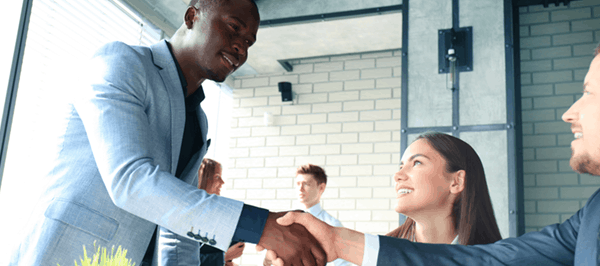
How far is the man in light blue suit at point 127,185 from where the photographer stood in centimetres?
144

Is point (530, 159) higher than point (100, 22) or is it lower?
lower

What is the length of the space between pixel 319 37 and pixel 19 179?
147 inches

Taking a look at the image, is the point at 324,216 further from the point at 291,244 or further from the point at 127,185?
the point at 127,185

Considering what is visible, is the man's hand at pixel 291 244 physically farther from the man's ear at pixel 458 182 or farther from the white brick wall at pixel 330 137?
the white brick wall at pixel 330 137

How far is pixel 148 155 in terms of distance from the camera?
152cm

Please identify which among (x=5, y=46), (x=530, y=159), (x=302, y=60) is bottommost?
(x=530, y=159)

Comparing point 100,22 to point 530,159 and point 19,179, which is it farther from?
point 530,159

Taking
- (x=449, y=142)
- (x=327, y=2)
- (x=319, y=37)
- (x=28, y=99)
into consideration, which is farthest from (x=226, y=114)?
(x=449, y=142)

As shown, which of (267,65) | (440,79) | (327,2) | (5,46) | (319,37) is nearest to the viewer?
(5,46)

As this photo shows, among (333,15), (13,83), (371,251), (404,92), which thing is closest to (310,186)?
(404,92)

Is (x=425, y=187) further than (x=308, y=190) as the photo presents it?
No

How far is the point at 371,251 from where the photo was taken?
4.84 feet

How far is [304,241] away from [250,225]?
287 millimetres

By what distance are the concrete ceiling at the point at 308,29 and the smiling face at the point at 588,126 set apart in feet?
13.3
